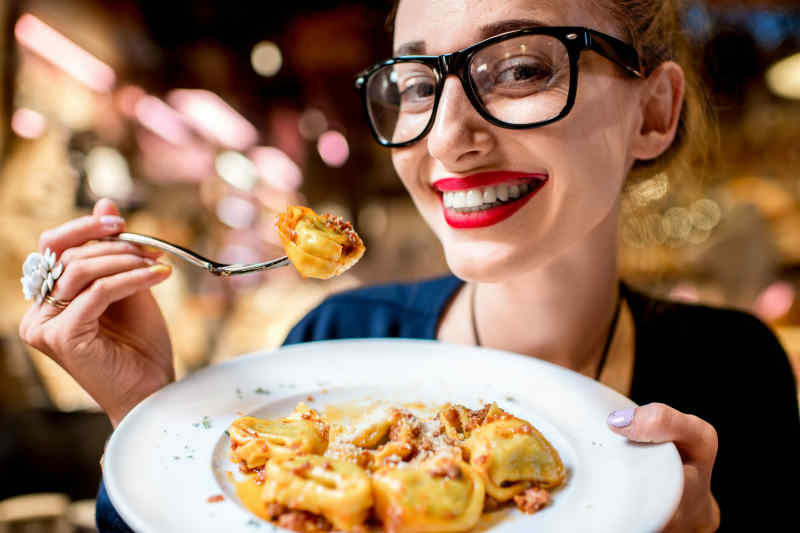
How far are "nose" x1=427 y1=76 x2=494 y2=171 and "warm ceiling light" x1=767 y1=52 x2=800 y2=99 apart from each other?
352 cm

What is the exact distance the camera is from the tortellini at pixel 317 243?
130 cm

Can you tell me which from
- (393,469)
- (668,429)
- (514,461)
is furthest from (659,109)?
(393,469)

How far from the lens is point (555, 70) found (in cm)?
132

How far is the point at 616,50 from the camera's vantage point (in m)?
1.38

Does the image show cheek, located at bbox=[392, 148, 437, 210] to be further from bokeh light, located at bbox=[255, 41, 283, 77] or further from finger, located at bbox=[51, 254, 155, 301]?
bokeh light, located at bbox=[255, 41, 283, 77]

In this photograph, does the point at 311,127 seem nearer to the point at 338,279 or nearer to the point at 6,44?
the point at 338,279

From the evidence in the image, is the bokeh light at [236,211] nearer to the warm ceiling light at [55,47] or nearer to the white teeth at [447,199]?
the warm ceiling light at [55,47]

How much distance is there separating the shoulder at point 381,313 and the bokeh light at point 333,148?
2.53 m

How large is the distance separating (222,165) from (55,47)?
1162 millimetres

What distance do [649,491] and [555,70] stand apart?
3.03 ft

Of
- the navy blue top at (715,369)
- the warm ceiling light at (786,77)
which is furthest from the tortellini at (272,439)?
the warm ceiling light at (786,77)

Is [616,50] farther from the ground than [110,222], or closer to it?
farther from the ground

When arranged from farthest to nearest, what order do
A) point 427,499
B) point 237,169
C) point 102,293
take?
1. point 237,169
2. point 102,293
3. point 427,499

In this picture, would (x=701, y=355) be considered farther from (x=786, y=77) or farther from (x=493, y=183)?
(x=786, y=77)
